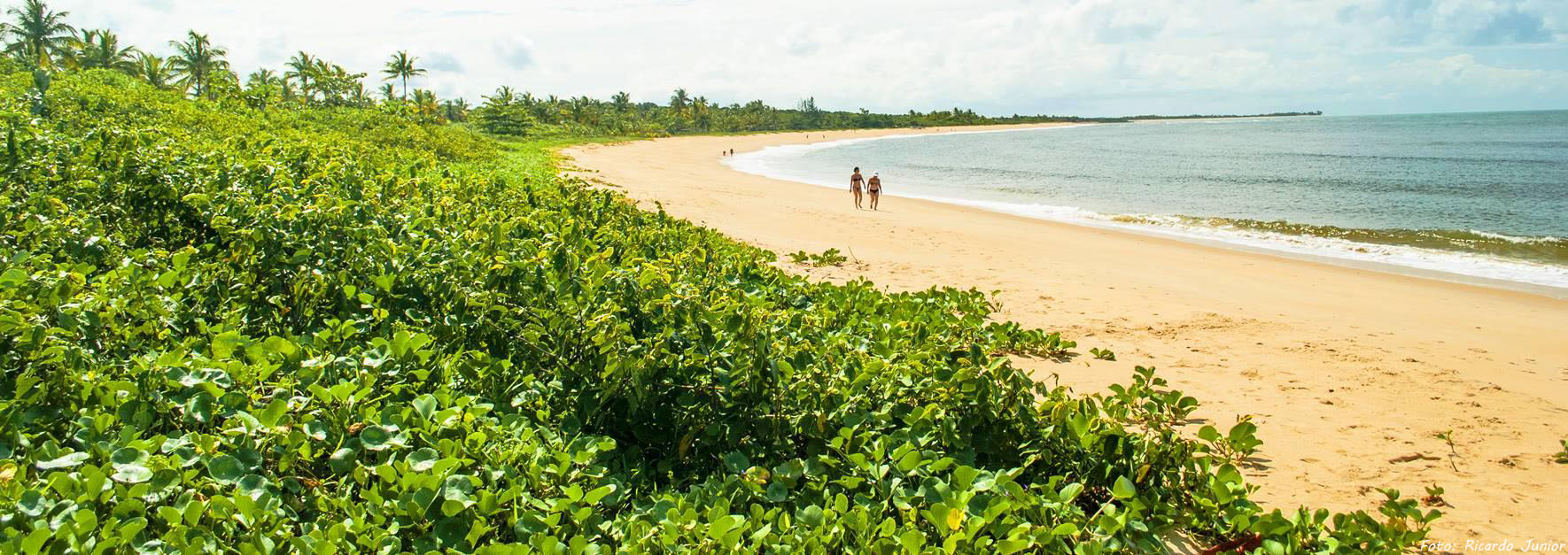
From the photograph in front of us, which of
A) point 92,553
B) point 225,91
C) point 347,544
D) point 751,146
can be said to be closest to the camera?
point 92,553

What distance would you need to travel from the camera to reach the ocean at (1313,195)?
15852mm

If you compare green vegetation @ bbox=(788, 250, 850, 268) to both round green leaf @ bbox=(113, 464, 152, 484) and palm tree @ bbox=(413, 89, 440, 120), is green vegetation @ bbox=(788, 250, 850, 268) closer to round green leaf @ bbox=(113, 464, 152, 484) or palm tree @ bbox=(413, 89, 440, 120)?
round green leaf @ bbox=(113, 464, 152, 484)

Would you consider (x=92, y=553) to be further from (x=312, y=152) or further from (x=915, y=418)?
(x=312, y=152)

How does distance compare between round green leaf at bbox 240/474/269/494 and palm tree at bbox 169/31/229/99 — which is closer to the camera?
round green leaf at bbox 240/474/269/494

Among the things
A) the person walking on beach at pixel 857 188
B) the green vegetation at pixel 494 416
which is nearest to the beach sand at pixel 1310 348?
the green vegetation at pixel 494 416

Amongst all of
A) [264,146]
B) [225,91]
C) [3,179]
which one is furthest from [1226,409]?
[225,91]

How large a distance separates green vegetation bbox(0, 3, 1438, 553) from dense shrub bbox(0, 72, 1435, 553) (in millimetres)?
14

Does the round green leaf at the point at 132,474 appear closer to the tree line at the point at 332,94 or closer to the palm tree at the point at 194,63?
the tree line at the point at 332,94

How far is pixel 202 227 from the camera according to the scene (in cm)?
546

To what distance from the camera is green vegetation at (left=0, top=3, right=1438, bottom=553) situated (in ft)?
7.52

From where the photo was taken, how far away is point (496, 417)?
302 centimetres

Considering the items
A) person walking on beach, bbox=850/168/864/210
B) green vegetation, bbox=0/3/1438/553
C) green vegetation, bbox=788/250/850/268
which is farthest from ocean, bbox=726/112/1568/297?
green vegetation, bbox=0/3/1438/553

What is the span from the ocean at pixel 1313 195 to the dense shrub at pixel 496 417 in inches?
516

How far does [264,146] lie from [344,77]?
50558 millimetres
